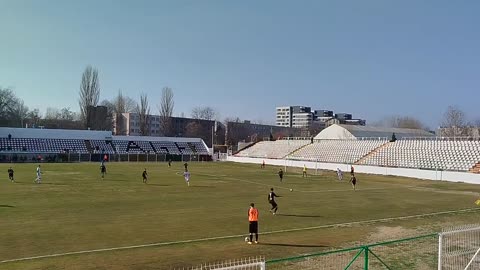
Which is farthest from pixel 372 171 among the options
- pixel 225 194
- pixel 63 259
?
pixel 63 259

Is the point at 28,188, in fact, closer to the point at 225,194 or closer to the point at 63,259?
the point at 225,194

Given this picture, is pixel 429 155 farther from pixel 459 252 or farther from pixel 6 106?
pixel 6 106

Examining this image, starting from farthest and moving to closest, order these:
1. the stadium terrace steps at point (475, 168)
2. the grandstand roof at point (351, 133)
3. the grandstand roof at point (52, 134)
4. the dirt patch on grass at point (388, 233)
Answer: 1. the grandstand roof at point (351, 133)
2. the grandstand roof at point (52, 134)
3. the stadium terrace steps at point (475, 168)
4. the dirt patch on grass at point (388, 233)

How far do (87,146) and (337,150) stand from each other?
52.0 m

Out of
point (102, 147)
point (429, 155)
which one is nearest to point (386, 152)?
point (429, 155)

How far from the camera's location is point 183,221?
23.9 meters

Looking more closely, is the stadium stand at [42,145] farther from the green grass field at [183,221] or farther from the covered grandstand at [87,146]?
the green grass field at [183,221]

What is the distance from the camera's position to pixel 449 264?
15133mm

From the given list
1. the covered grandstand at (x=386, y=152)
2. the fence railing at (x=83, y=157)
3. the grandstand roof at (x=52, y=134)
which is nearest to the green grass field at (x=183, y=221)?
the covered grandstand at (x=386, y=152)

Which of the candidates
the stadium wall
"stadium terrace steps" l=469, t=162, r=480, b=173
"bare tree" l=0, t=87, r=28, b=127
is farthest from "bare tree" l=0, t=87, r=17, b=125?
"stadium terrace steps" l=469, t=162, r=480, b=173

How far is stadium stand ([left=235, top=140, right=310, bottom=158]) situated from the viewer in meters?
93.9

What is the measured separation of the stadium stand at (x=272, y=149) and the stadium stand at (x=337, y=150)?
3.26 metres

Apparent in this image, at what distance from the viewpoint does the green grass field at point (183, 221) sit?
1664cm

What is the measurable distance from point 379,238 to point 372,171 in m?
49.0
